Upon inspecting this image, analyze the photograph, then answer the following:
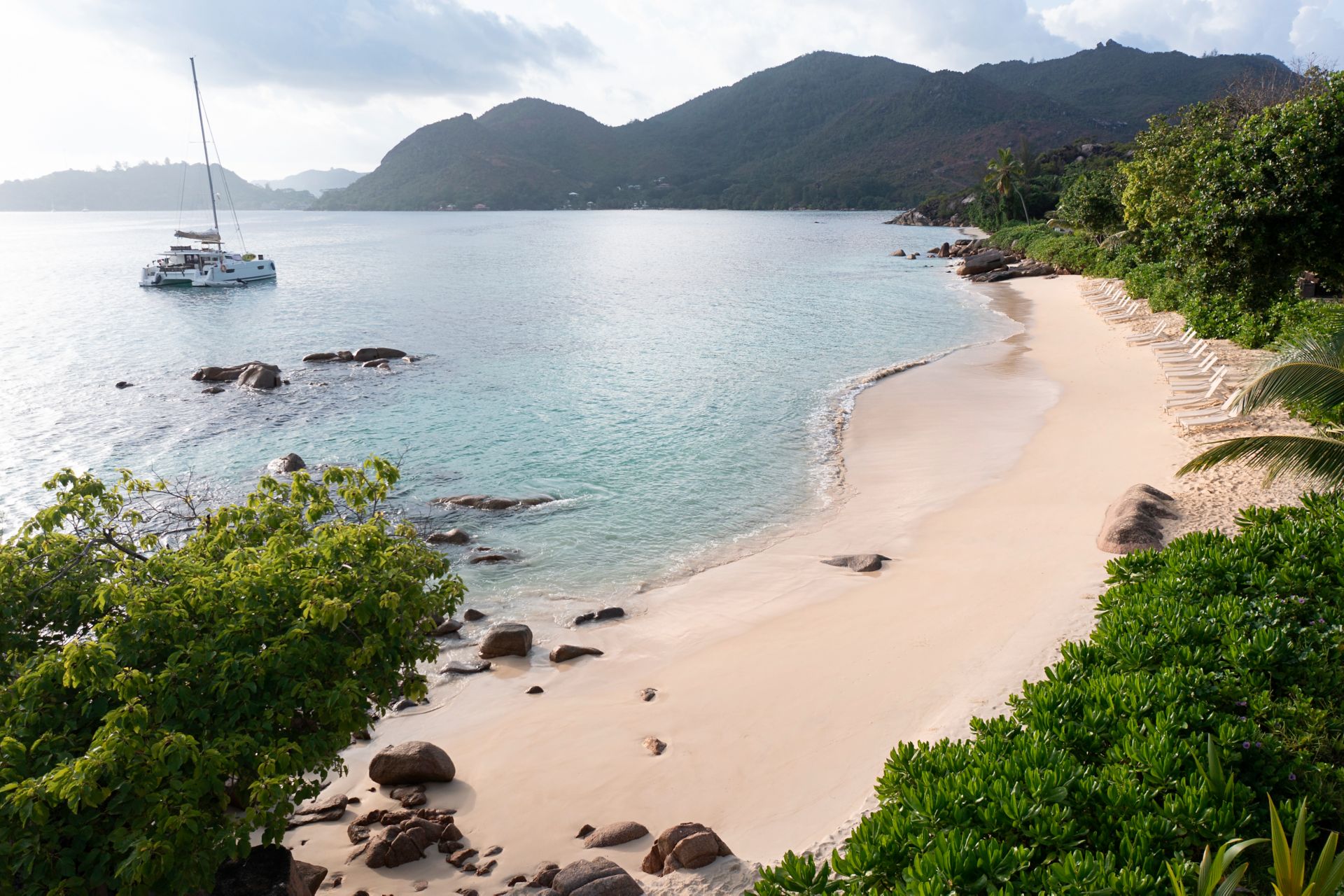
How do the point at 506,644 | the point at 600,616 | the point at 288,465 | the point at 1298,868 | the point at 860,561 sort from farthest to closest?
the point at 288,465
the point at 860,561
the point at 600,616
the point at 506,644
the point at 1298,868

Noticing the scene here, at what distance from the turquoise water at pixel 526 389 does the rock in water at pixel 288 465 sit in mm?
664

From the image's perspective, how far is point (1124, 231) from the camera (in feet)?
159

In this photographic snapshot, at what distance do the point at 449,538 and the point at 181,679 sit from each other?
34.4 ft

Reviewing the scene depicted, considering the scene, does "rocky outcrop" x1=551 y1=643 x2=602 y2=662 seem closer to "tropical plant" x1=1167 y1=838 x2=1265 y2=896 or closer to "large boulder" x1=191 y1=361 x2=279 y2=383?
"tropical plant" x1=1167 y1=838 x2=1265 y2=896

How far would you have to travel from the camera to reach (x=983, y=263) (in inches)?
2408

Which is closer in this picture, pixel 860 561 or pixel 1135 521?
pixel 1135 521

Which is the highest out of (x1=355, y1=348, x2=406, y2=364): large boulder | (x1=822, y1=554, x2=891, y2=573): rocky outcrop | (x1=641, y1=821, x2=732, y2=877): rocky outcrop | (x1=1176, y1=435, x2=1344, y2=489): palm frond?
(x1=1176, y1=435, x2=1344, y2=489): palm frond

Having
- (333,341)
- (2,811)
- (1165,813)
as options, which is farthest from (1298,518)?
(333,341)

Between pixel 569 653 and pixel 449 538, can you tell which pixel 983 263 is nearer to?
pixel 449 538

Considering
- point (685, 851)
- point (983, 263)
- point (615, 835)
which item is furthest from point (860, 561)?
point (983, 263)

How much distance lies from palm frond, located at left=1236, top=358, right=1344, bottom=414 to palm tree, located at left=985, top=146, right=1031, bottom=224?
82.0 m

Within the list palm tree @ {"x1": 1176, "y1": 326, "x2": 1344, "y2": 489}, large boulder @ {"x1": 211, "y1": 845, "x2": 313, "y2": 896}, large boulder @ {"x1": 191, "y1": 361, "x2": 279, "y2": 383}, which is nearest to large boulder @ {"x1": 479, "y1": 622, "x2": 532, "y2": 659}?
large boulder @ {"x1": 211, "y1": 845, "x2": 313, "y2": 896}

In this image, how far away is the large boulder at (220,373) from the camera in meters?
31.8

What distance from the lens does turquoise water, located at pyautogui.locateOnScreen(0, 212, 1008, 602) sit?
57.4ft
